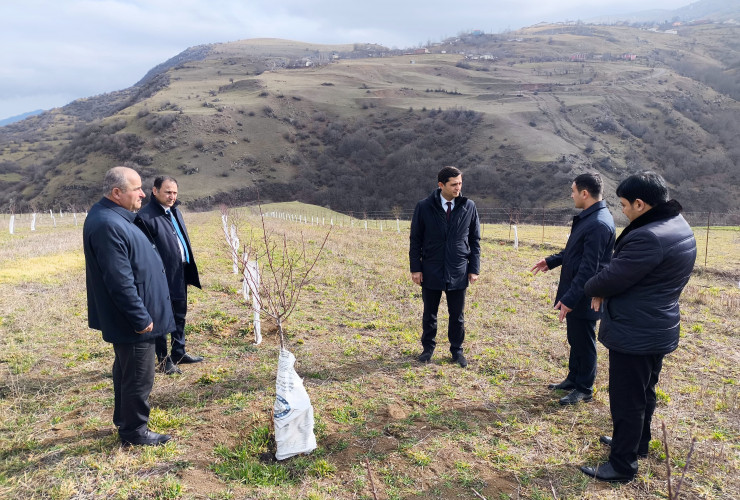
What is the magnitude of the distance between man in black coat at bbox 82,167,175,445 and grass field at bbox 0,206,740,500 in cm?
35

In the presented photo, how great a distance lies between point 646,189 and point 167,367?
4750 mm

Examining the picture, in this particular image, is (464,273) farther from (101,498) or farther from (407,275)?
(407,275)

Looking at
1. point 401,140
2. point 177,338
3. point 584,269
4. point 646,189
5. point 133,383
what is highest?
point 401,140

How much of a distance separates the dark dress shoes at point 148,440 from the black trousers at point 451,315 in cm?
282

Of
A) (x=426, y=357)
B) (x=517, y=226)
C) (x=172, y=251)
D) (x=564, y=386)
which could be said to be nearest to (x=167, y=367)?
(x=172, y=251)

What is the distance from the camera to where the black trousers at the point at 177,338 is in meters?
4.68

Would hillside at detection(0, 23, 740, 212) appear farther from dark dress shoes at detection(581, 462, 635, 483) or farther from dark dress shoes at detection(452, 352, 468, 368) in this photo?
dark dress shoes at detection(581, 462, 635, 483)

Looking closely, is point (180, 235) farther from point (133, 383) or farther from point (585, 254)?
point (585, 254)

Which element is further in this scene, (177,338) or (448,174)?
(177,338)

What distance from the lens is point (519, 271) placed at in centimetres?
1144

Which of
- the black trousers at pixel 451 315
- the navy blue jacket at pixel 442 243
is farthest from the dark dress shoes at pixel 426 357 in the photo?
the navy blue jacket at pixel 442 243

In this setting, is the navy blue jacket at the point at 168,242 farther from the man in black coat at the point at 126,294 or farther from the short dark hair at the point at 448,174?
the short dark hair at the point at 448,174

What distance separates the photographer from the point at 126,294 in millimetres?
2963

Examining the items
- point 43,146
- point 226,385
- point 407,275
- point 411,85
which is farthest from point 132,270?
point 43,146
